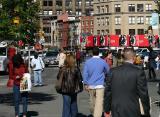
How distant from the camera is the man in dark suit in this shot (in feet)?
30.7

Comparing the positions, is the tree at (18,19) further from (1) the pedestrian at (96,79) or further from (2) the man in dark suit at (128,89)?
(2) the man in dark suit at (128,89)

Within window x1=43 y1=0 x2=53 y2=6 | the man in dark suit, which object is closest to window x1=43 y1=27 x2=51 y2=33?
window x1=43 y1=0 x2=53 y2=6

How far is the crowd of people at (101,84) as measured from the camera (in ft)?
30.8

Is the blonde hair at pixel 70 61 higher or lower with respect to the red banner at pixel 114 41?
higher

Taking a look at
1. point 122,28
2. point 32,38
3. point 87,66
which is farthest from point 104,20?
point 87,66

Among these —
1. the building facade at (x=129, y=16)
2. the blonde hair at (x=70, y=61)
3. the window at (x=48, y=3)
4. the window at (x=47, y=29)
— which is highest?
the window at (x=48, y=3)

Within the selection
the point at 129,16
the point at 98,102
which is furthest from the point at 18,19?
the point at 129,16

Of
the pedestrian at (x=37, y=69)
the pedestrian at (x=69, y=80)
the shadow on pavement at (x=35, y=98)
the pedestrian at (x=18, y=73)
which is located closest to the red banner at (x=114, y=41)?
the pedestrian at (x=37, y=69)

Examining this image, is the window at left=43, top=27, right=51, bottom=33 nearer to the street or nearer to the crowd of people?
the street

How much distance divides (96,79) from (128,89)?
18.1 feet

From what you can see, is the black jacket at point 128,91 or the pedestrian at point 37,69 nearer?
the black jacket at point 128,91

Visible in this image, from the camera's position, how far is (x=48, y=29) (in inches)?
7047

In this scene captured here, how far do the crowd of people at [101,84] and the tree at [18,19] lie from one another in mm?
6491

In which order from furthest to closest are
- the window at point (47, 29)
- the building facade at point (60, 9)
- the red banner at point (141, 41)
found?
the window at point (47, 29) < the building facade at point (60, 9) < the red banner at point (141, 41)
